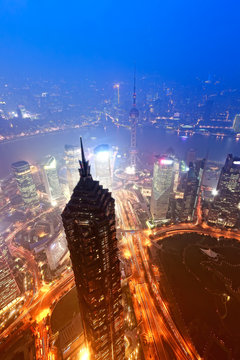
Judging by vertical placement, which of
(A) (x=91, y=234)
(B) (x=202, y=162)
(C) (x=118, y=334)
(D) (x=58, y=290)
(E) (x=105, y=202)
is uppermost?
(E) (x=105, y=202)

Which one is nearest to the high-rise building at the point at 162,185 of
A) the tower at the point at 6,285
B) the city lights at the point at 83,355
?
the city lights at the point at 83,355

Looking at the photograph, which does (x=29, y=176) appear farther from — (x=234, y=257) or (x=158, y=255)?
(x=234, y=257)

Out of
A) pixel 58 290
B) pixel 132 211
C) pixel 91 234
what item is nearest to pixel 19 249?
pixel 58 290

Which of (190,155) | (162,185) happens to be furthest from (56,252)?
(190,155)

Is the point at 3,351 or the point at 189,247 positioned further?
the point at 189,247

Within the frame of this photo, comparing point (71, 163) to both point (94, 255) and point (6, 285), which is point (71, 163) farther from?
point (94, 255)

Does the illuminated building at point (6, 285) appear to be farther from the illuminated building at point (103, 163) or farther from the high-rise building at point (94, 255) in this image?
the illuminated building at point (103, 163)
